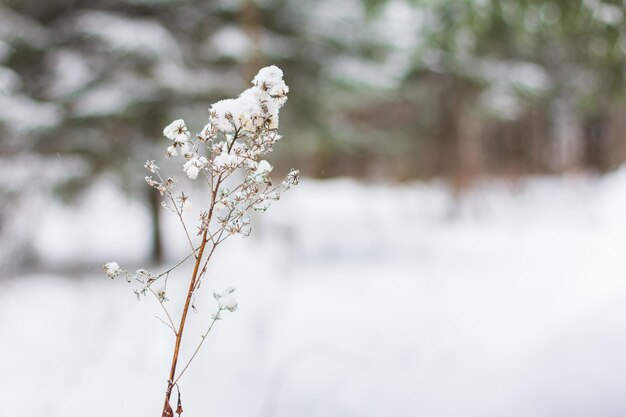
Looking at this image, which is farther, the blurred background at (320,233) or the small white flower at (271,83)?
the blurred background at (320,233)

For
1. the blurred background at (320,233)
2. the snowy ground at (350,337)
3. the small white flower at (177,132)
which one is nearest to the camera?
the small white flower at (177,132)

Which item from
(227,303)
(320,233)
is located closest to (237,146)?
(227,303)

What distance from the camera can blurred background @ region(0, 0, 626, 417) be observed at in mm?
2846

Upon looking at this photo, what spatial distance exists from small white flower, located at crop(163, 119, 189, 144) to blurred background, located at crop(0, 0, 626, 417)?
3.06 feet

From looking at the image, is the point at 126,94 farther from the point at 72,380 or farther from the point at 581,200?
the point at 581,200

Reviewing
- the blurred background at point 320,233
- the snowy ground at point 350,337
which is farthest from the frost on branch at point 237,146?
the snowy ground at point 350,337

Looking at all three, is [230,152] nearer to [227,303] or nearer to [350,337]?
[227,303]

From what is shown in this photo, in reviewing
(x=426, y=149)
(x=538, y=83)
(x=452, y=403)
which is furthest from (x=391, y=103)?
(x=452, y=403)

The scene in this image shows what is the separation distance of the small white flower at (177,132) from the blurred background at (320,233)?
934 millimetres

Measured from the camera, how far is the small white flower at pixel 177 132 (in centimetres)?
123

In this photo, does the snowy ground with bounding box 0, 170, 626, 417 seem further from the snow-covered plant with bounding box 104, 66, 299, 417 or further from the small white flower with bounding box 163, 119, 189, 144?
the small white flower with bounding box 163, 119, 189, 144

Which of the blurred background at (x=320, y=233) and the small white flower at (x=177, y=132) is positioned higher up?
the blurred background at (x=320, y=233)

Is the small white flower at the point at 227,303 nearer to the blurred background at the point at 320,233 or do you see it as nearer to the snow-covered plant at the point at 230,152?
the snow-covered plant at the point at 230,152

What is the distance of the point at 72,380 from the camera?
3.28 meters
